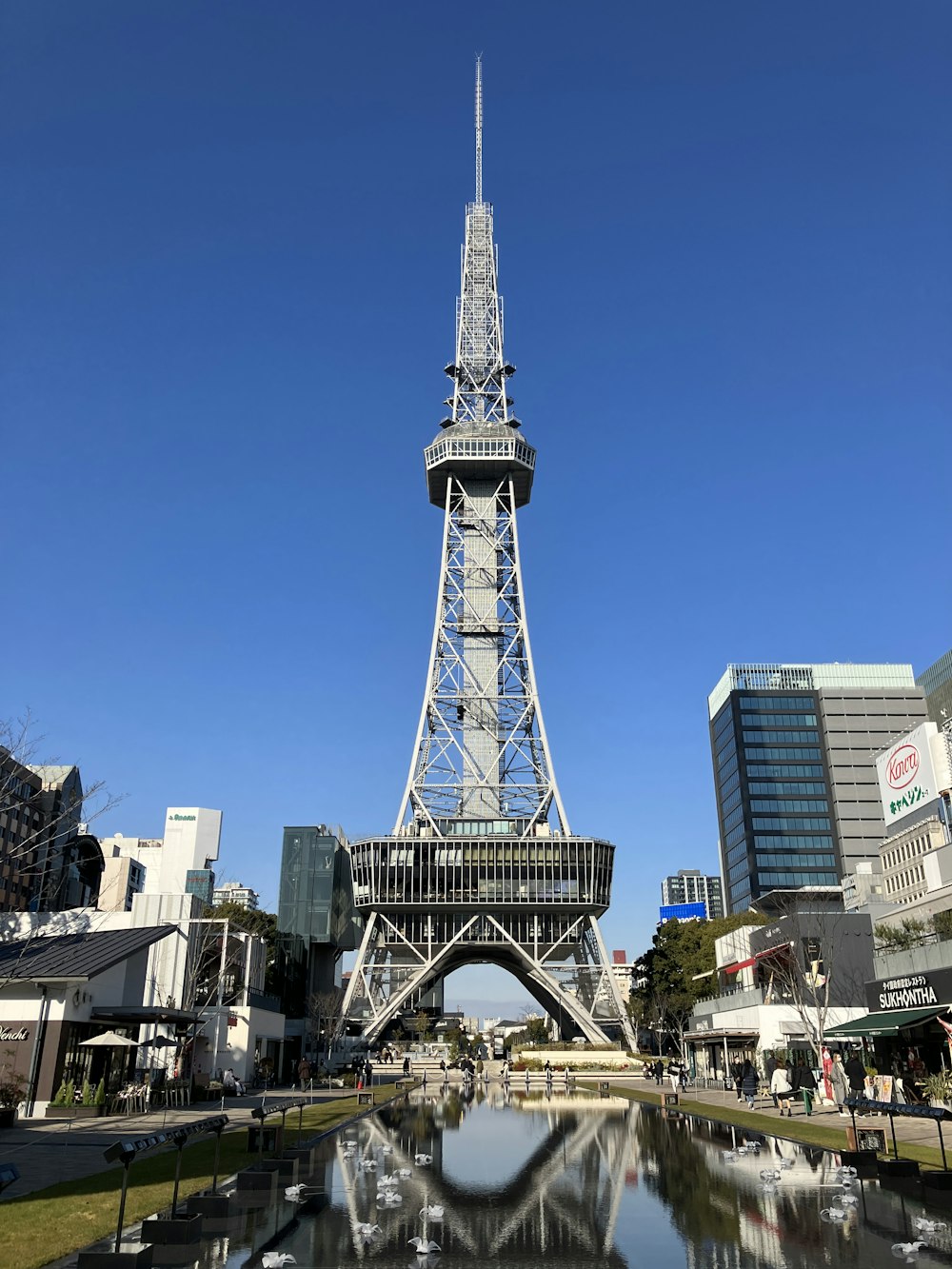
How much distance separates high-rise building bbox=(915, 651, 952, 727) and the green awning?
9217cm

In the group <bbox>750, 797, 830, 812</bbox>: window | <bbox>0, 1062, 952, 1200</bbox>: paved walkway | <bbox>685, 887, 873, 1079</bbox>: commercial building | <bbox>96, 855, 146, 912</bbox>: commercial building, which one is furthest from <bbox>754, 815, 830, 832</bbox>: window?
<bbox>0, 1062, 952, 1200</bbox>: paved walkway

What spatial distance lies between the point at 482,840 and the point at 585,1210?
9264 centimetres

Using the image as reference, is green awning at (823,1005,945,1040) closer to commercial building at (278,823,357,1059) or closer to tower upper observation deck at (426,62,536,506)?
commercial building at (278,823,357,1059)

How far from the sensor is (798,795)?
6422 inches

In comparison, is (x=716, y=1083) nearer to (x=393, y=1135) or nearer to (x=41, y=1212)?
(x=393, y=1135)

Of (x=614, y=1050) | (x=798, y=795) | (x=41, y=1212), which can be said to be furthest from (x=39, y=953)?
(x=798, y=795)

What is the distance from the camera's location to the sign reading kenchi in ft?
273

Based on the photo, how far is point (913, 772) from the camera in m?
86.3

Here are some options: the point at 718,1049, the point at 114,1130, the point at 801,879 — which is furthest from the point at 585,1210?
the point at 801,879

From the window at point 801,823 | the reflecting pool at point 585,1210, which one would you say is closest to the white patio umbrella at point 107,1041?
the reflecting pool at point 585,1210

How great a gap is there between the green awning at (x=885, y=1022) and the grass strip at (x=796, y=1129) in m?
4.91

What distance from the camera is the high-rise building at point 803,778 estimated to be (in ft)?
525

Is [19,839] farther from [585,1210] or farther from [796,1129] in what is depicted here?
[585,1210]

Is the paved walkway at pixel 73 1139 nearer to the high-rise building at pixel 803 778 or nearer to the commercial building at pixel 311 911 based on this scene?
the commercial building at pixel 311 911
